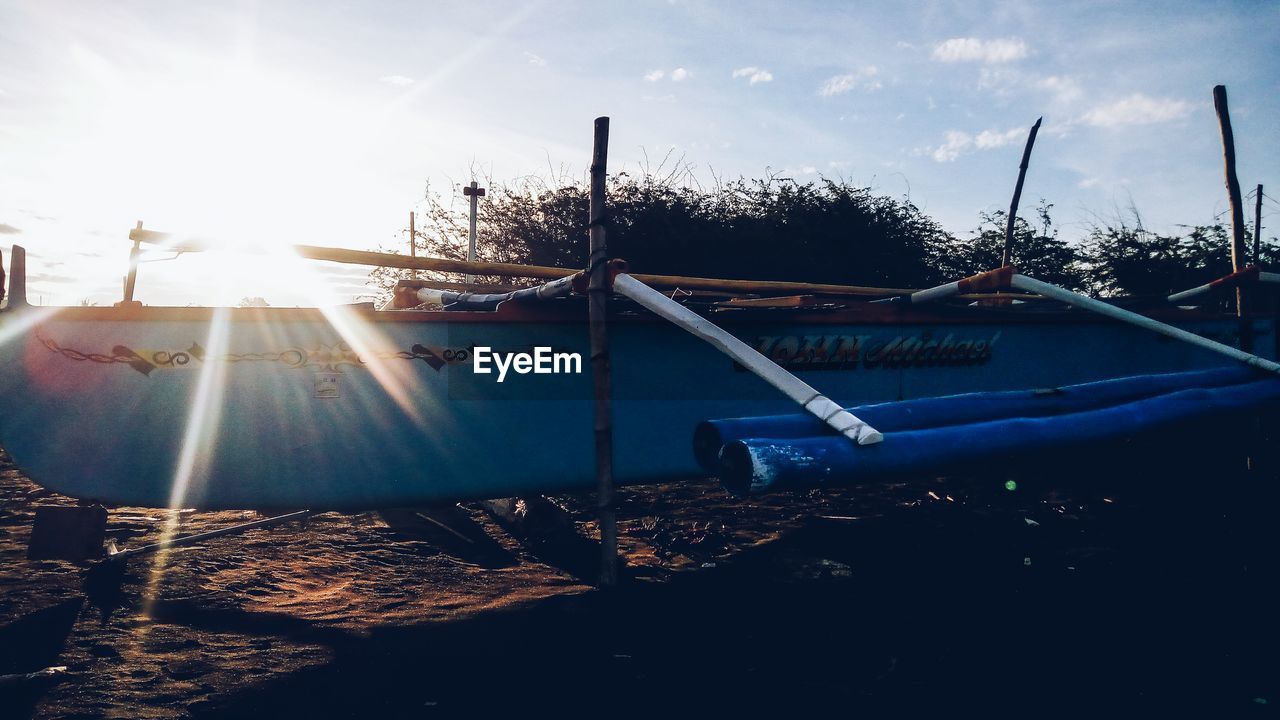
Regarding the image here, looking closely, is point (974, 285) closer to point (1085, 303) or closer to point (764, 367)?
point (1085, 303)

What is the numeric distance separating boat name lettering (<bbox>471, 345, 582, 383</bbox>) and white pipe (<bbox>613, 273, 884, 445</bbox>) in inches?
32.6

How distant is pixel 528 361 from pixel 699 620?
75.5 inches

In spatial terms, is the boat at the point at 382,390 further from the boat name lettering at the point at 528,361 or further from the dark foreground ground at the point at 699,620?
the dark foreground ground at the point at 699,620

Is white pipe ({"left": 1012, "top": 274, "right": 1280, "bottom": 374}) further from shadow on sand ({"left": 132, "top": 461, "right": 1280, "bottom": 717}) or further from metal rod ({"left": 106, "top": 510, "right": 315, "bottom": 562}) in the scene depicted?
metal rod ({"left": 106, "top": 510, "right": 315, "bottom": 562})

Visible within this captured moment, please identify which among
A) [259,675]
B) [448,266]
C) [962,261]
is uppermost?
[962,261]

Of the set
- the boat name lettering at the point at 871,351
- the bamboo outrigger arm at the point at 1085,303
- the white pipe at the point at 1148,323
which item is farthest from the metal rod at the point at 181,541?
the white pipe at the point at 1148,323

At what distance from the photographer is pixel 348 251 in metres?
4.94

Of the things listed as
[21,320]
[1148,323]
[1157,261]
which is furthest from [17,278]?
[1157,261]

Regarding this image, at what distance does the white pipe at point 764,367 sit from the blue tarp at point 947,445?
70 millimetres

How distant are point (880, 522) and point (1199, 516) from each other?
7.38 feet

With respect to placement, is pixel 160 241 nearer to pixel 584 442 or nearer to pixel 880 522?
pixel 584 442

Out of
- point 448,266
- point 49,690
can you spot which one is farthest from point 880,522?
point 49,690

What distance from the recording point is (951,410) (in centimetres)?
414

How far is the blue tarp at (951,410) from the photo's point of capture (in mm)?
3744
